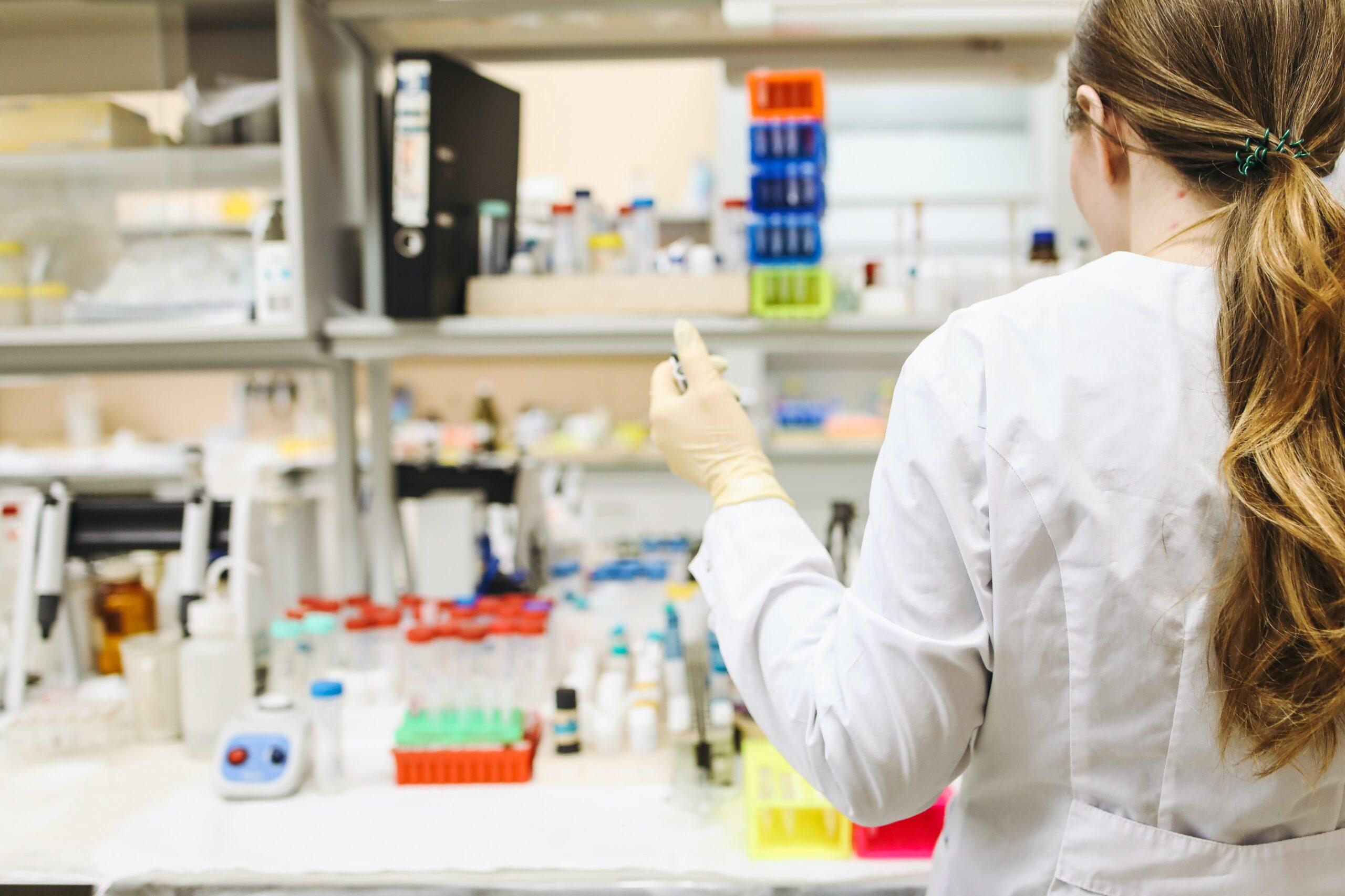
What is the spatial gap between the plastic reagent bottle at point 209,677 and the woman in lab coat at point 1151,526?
1.02 m

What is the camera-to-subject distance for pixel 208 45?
1.60 meters

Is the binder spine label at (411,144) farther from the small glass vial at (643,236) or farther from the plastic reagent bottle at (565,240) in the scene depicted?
the small glass vial at (643,236)

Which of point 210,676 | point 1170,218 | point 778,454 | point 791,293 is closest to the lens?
point 1170,218

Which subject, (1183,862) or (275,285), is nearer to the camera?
(1183,862)

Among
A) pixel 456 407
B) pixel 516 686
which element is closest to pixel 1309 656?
pixel 516 686

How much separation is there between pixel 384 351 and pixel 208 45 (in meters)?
0.62

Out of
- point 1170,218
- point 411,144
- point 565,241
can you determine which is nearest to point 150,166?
point 411,144

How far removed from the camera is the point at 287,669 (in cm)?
151

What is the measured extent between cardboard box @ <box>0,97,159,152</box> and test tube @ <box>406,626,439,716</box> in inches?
39.2

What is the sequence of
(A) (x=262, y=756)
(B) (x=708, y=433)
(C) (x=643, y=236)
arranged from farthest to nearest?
(C) (x=643, y=236) < (A) (x=262, y=756) < (B) (x=708, y=433)

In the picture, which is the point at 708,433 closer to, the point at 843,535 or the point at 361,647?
the point at 843,535

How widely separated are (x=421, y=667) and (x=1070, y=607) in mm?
1068

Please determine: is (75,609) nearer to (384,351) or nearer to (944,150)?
(384,351)

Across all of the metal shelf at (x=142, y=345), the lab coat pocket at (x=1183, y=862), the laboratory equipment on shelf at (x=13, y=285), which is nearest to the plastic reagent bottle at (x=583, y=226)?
the metal shelf at (x=142, y=345)
